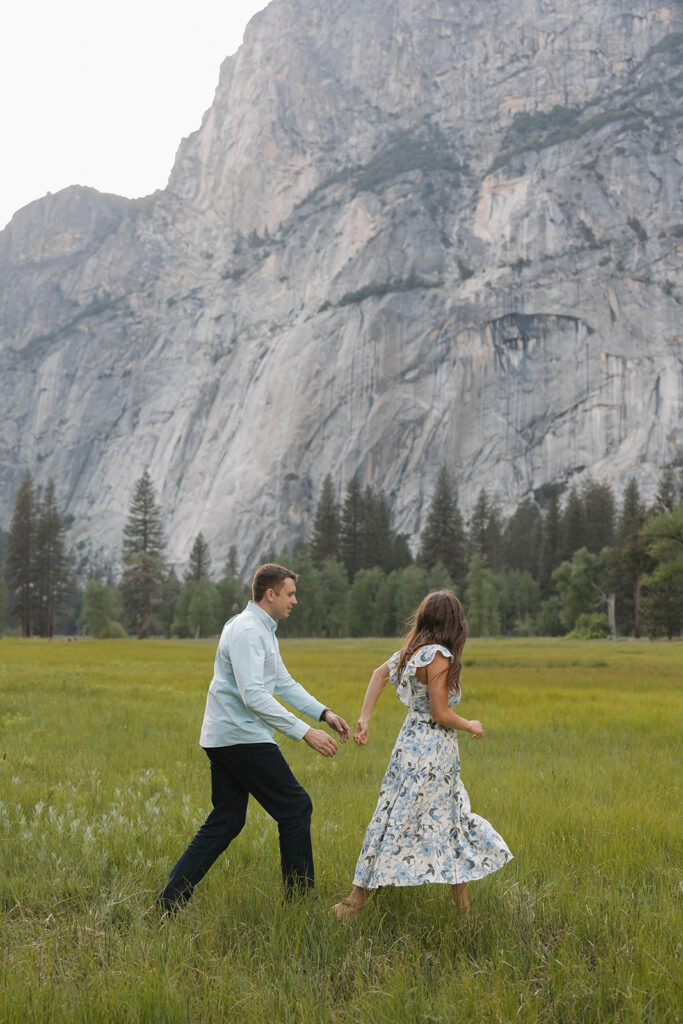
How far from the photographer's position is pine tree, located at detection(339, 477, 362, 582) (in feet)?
376

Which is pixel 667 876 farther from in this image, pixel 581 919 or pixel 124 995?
pixel 124 995

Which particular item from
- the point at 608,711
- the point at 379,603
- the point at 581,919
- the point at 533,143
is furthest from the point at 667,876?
the point at 533,143

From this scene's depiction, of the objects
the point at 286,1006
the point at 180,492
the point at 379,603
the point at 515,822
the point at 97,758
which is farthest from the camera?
the point at 180,492

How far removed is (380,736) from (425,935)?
10.1m

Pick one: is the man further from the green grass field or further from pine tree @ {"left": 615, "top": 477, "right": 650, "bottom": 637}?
pine tree @ {"left": 615, "top": 477, "right": 650, "bottom": 637}

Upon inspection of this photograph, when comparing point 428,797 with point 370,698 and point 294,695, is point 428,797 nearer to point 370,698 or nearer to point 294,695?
point 370,698

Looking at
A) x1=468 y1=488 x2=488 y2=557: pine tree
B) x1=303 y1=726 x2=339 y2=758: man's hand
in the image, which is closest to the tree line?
x1=468 y1=488 x2=488 y2=557: pine tree

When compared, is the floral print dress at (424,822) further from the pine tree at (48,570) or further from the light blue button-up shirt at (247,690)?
the pine tree at (48,570)

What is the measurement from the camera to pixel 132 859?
6.15 m

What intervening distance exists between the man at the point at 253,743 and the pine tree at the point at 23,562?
8766cm

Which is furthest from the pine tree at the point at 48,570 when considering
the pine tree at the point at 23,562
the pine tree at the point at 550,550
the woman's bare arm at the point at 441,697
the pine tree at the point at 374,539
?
the woman's bare arm at the point at 441,697

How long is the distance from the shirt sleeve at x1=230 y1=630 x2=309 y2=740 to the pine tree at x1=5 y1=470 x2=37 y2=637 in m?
88.0

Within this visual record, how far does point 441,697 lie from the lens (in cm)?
520

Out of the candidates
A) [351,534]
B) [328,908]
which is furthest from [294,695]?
[351,534]
